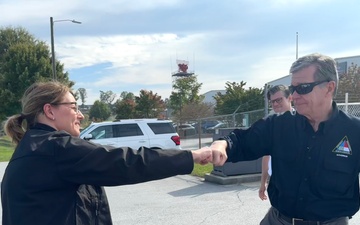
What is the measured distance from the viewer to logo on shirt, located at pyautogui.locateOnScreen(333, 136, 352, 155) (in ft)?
8.98

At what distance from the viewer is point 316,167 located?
2760 millimetres

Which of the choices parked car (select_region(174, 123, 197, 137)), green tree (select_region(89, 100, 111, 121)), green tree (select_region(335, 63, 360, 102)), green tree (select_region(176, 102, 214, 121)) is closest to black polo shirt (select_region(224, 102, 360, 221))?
parked car (select_region(174, 123, 197, 137))

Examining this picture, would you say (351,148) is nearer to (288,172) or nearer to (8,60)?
(288,172)

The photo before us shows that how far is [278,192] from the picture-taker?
2936 mm

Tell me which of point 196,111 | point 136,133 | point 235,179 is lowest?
point 235,179

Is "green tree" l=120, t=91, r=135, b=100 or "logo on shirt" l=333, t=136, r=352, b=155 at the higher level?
"green tree" l=120, t=91, r=135, b=100

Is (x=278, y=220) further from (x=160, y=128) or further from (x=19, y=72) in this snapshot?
(x=19, y=72)

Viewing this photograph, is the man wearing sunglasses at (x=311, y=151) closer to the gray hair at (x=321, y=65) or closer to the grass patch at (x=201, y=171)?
the gray hair at (x=321, y=65)

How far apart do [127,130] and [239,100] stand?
73.0 ft

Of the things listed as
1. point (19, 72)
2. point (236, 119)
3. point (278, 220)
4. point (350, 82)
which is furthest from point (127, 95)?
point (278, 220)

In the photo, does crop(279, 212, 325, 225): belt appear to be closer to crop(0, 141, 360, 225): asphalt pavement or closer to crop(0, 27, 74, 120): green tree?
crop(0, 141, 360, 225): asphalt pavement

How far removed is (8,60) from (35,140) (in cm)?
4019

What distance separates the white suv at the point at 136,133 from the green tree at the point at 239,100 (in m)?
19.4

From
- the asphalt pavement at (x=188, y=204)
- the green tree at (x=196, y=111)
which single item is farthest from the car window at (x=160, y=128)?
the green tree at (x=196, y=111)
